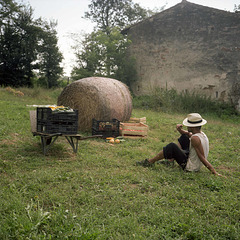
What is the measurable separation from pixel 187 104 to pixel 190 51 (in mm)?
4024

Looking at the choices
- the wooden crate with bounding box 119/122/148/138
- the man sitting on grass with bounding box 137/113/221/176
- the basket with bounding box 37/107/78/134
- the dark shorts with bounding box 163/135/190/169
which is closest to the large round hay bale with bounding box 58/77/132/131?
the wooden crate with bounding box 119/122/148/138

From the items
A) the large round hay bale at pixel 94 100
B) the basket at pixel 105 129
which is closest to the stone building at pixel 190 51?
the large round hay bale at pixel 94 100

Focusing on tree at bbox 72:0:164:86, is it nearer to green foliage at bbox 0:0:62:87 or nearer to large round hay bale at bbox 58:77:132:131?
green foliage at bbox 0:0:62:87

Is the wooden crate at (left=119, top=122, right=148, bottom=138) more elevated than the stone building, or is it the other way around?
the stone building

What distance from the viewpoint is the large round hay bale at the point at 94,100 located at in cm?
927

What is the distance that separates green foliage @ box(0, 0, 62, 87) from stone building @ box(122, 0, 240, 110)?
35.1 ft

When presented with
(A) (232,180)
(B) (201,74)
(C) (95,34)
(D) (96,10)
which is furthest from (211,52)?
(D) (96,10)

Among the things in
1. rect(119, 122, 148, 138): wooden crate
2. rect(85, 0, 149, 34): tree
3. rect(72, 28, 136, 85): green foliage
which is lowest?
rect(119, 122, 148, 138): wooden crate

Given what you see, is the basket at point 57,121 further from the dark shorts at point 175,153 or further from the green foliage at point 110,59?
the green foliage at point 110,59

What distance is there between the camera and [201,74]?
1777 centimetres

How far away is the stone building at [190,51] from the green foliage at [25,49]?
10688 mm

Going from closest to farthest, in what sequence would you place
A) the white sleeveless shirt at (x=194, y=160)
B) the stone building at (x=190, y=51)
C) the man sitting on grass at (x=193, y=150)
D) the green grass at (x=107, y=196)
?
the green grass at (x=107, y=196)
the man sitting on grass at (x=193, y=150)
the white sleeveless shirt at (x=194, y=160)
the stone building at (x=190, y=51)

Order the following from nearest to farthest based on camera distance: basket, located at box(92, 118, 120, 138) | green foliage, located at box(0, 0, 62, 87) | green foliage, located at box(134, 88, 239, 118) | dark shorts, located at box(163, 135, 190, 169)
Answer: dark shorts, located at box(163, 135, 190, 169)
basket, located at box(92, 118, 120, 138)
green foliage, located at box(134, 88, 239, 118)
green foliage, located at box(0, 0, 62, 87)

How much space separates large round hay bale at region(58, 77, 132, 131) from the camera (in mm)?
9266
